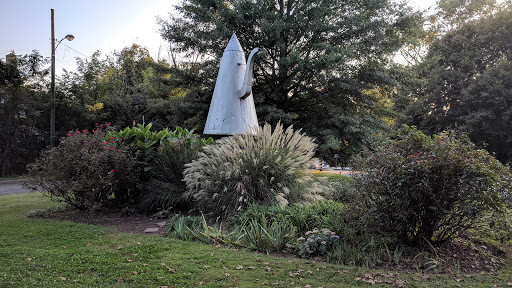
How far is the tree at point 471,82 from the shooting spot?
17.8m

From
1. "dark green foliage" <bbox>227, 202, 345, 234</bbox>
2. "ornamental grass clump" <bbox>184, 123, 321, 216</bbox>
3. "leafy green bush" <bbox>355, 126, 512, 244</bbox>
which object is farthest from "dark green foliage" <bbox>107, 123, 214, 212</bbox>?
"leafy green bush" <bbox>355, 126, 512, 244</bbox>

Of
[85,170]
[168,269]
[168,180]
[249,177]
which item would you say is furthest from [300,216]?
[85,170]

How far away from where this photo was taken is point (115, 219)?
5930 millimetres

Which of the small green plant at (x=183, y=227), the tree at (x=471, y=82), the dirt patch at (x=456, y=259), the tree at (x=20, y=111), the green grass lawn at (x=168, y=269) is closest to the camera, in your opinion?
the green grass lawn at (x=168, y=269)

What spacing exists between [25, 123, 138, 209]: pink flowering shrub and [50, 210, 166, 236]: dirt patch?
0.18 metres

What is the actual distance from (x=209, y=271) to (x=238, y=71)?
508 centimetres

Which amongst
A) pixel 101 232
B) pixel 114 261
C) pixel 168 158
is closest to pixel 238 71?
pixel 168 158

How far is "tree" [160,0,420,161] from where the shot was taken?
39.8 feet

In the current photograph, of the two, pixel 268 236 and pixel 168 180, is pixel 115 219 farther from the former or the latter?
pixel 268 236

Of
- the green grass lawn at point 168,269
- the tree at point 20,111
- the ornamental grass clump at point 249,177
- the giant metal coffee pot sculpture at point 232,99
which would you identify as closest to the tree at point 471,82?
the giant metal coffee pot sculpture at point 232,99

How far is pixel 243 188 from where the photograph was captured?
209 inches

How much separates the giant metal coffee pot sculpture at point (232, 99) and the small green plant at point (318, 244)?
11.3 feet

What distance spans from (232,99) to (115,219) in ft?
10.8

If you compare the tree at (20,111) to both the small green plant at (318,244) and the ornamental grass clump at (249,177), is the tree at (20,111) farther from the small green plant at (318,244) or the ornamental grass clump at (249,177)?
the small green plant at (318,244)
